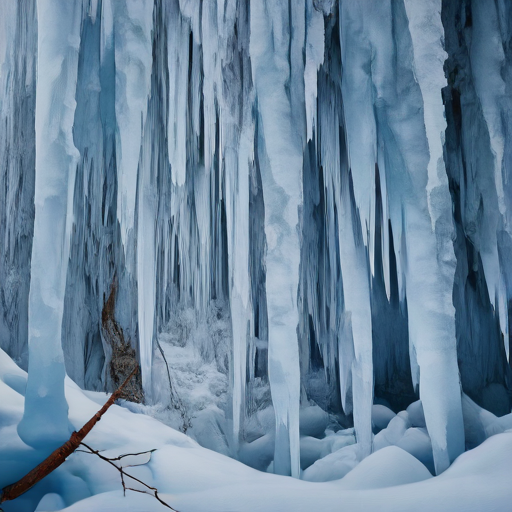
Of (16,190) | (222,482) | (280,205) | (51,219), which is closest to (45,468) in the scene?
(222,482)

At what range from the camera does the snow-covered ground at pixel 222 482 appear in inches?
81.4

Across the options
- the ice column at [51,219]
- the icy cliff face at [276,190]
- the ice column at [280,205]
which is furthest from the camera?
the ice column at [280,205]

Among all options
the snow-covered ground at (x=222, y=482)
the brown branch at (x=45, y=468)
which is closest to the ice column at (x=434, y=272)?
the snow-covered ground at (x=222, y=482)

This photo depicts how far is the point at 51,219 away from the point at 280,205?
4.22 ft

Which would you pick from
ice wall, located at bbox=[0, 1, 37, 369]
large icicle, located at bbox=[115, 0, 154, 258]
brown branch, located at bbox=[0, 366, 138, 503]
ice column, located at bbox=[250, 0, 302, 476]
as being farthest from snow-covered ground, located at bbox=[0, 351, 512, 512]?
ice wall, located at bbox=[0, 1, 37, 369]

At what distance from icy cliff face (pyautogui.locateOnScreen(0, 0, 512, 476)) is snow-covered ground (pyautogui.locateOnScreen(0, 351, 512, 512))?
24 cm

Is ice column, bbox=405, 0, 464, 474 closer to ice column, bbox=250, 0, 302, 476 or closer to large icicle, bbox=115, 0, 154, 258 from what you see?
ice column, bbox=250, 0, 302, 476

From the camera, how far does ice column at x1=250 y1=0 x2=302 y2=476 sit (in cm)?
289

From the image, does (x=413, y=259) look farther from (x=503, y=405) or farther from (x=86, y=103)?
(x=503, y=405)

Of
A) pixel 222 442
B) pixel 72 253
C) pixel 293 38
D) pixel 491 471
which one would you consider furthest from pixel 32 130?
pixel 491 471

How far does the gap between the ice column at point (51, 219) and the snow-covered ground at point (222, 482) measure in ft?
0.50

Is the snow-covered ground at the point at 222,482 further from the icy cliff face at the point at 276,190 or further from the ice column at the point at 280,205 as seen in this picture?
the ice column at the point at 280,205

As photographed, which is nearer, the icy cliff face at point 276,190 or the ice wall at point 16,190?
the icy cliff face at point 276,190

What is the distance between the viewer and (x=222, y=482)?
2336mm
